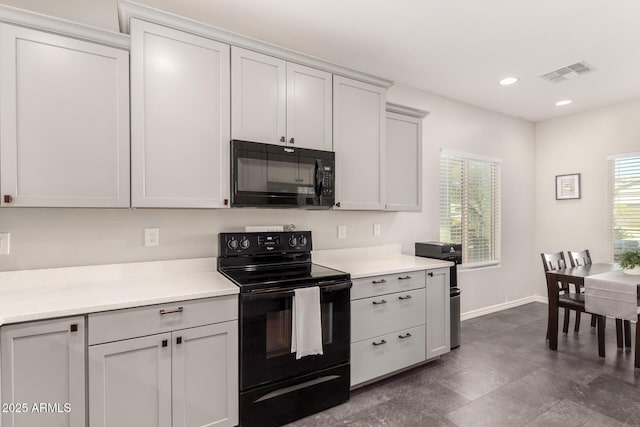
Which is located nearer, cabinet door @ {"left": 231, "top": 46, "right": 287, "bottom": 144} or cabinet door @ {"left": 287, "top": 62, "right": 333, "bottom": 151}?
cabinet door @ {"left": 231, "top": 46, "right": 287, "bottom": 144}

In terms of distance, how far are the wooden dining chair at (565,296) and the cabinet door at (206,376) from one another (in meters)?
3.20

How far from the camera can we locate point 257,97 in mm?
2293

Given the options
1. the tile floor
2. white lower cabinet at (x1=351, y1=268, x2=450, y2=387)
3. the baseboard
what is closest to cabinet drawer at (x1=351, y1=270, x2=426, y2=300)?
white lower cabinet at (x1=351, y1=268, x2=450, y2=387)

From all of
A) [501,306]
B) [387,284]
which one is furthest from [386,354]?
[501,306]

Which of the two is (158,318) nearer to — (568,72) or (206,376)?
(206,376)

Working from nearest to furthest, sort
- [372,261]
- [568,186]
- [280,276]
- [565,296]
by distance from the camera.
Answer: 1. [280,276]
2. [372,261]
3. [565,296]
4. [568,186]

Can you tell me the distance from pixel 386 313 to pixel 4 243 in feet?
8.32

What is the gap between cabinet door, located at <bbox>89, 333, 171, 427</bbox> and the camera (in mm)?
1591

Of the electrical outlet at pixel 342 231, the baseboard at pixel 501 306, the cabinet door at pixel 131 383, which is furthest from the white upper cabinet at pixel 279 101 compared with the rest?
the baseboard at pixel 501 306

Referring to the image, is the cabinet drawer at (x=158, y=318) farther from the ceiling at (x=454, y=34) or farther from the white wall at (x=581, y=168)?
the white wall at (x=581, y=168)

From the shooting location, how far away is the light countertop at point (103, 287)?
5.05ft

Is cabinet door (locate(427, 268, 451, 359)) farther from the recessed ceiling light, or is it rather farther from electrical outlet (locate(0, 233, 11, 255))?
electrical outlet (locate(0, 233, 11, 255))

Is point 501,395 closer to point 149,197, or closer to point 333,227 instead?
point 333,227

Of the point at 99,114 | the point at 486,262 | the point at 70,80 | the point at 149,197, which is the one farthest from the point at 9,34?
the point at 486,262
